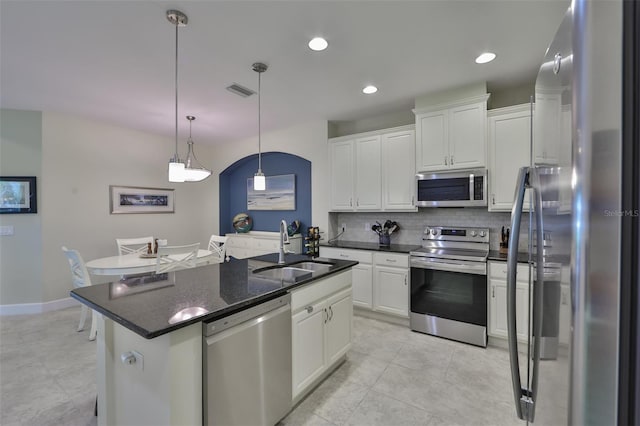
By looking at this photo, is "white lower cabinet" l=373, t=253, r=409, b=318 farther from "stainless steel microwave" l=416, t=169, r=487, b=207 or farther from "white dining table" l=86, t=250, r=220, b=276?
"white dining table" l=86, t=250, r=220, b=276

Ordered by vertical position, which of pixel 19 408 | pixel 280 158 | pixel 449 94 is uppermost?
pixel 449 94

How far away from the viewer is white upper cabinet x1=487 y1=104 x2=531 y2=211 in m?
2.88

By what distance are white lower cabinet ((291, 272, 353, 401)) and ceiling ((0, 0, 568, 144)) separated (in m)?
2.01

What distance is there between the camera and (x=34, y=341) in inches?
119

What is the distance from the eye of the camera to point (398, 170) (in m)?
3.67

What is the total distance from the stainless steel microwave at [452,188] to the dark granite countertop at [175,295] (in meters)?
1.81

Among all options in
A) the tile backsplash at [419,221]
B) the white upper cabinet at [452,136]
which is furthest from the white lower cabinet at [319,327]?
the white upper cabinet at [452,136]

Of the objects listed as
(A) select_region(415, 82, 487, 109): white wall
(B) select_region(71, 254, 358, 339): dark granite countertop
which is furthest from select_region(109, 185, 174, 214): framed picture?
(A) select_region(415, 82, 487, 109): white wall

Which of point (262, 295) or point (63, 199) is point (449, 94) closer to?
point (262, 295)

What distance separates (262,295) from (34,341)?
3279 mm

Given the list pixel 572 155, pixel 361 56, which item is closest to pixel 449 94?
pixel 361 56

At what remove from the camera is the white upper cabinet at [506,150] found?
2.88 meters

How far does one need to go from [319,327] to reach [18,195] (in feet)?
15.3

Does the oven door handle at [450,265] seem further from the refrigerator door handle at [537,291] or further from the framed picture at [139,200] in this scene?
the framed picture at [139,200]
